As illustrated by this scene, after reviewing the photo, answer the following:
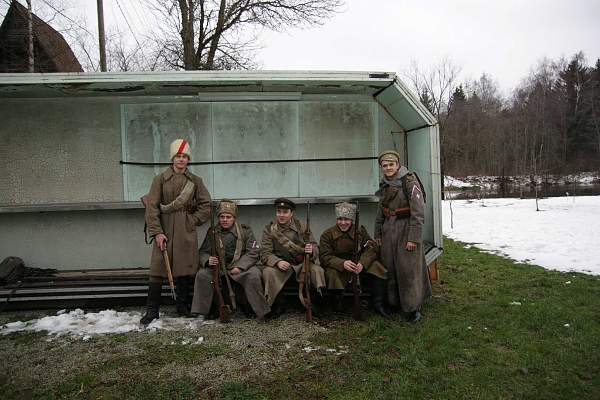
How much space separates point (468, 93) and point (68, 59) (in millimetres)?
48663

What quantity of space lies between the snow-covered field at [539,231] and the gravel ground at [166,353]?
5.39 metres

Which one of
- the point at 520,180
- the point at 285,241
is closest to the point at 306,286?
the point at 285,241

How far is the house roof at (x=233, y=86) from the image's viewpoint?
445 centimetres

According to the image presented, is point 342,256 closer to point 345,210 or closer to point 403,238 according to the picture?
point 345,210

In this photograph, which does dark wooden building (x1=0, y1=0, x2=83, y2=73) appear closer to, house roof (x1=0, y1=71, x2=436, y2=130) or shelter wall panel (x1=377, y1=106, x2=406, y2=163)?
house roof (x1=0, y1=71, x2=436, y2=130)

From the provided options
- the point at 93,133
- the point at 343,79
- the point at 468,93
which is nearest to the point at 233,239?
the point at 343,79

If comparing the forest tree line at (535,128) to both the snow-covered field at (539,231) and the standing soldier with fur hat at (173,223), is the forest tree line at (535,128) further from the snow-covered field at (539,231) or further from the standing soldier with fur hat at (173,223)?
the standing soldier with fur hat at (173,223)

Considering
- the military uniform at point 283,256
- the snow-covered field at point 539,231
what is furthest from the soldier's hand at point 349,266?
the snow-covered field at point 539,231

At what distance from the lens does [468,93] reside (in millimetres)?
50688

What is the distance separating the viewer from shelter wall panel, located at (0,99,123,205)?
214 inches

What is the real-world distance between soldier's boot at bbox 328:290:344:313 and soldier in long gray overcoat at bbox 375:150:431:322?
1.78ft

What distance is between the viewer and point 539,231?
10469 mm

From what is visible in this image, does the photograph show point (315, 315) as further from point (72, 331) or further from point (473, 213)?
point (473, 213)

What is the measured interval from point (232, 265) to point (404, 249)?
1905 millimetres
